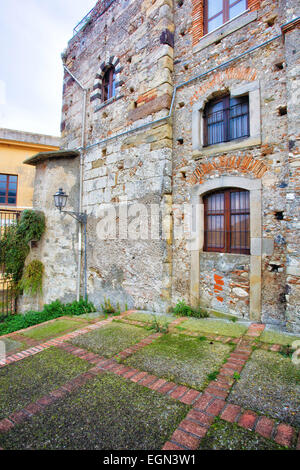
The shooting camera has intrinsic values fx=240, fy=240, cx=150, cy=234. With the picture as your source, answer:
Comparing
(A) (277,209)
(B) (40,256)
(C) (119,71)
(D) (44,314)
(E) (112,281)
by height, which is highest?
(C) (119,71)

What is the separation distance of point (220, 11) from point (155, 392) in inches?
244

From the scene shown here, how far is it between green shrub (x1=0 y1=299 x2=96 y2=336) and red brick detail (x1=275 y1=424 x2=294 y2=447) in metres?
4.88

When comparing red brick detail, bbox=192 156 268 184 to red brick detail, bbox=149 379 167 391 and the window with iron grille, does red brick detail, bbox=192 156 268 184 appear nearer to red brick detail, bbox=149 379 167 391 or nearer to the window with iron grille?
the window with iron grille

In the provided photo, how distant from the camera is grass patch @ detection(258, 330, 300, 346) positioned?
2969mm

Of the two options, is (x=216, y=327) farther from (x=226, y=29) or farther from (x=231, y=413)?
(x=226, y=29)

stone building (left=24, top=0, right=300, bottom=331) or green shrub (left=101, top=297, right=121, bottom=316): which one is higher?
stone building (left=24, top=0, right=300, bottom=331)

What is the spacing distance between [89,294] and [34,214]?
9.57 feet

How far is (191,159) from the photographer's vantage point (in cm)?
462

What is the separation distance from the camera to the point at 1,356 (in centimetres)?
322

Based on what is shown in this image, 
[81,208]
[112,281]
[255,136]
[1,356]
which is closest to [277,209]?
[255,136]

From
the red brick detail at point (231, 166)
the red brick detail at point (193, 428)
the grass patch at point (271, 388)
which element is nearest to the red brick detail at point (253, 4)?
the red brick detail at point (231, 166)

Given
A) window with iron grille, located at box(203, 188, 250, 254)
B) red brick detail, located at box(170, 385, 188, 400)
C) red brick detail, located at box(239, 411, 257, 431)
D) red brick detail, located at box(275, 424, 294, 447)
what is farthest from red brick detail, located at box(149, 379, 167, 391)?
window with iron grille, located at box(203, 188, 250, 254)

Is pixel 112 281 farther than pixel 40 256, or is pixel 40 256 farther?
pixel 40 256

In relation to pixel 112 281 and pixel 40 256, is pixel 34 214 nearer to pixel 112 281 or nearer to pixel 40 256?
pixel 40 256
